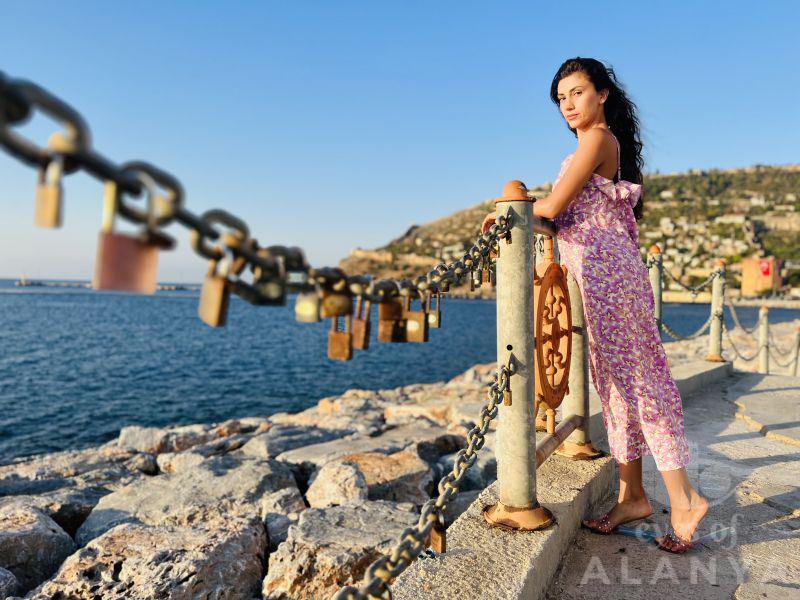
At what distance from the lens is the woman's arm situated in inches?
95.8

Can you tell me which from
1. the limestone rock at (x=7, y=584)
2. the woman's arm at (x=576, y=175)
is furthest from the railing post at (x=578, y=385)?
the limestone rock at (x=7, y=584)

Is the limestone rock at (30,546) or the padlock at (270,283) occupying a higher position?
the padlock at (270,283)

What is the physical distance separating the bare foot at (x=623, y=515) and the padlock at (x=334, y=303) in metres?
2.35

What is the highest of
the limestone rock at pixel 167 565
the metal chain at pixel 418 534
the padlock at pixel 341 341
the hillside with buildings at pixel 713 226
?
the hillside with buildings at pixel 713 226

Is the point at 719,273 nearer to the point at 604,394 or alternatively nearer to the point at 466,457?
the point at 604,394

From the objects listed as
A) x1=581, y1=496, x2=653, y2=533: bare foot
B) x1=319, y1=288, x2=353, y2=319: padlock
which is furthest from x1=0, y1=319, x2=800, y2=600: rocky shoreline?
x1=319, y1=288, x2=353, y2=319: padlock

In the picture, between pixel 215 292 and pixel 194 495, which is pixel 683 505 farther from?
pixel 194 495

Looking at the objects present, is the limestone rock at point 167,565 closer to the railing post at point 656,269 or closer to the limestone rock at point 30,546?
the limestone rock at point 30,546

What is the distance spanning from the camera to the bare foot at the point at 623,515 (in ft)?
9.52

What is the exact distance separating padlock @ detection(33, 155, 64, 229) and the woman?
81.2 inches

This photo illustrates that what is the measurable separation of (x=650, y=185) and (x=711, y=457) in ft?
520

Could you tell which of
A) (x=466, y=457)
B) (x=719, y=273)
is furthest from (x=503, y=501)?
(x=719, y=273)

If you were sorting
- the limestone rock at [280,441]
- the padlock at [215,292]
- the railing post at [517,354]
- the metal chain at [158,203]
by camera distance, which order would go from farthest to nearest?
the limestone rock at [280,441], the railing post at [517,354], the padlock at [215,292], the metal chain at [158,203]

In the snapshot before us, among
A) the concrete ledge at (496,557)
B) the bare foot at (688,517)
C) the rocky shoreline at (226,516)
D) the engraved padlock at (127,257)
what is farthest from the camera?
the rocky shoreline at (226,516)
